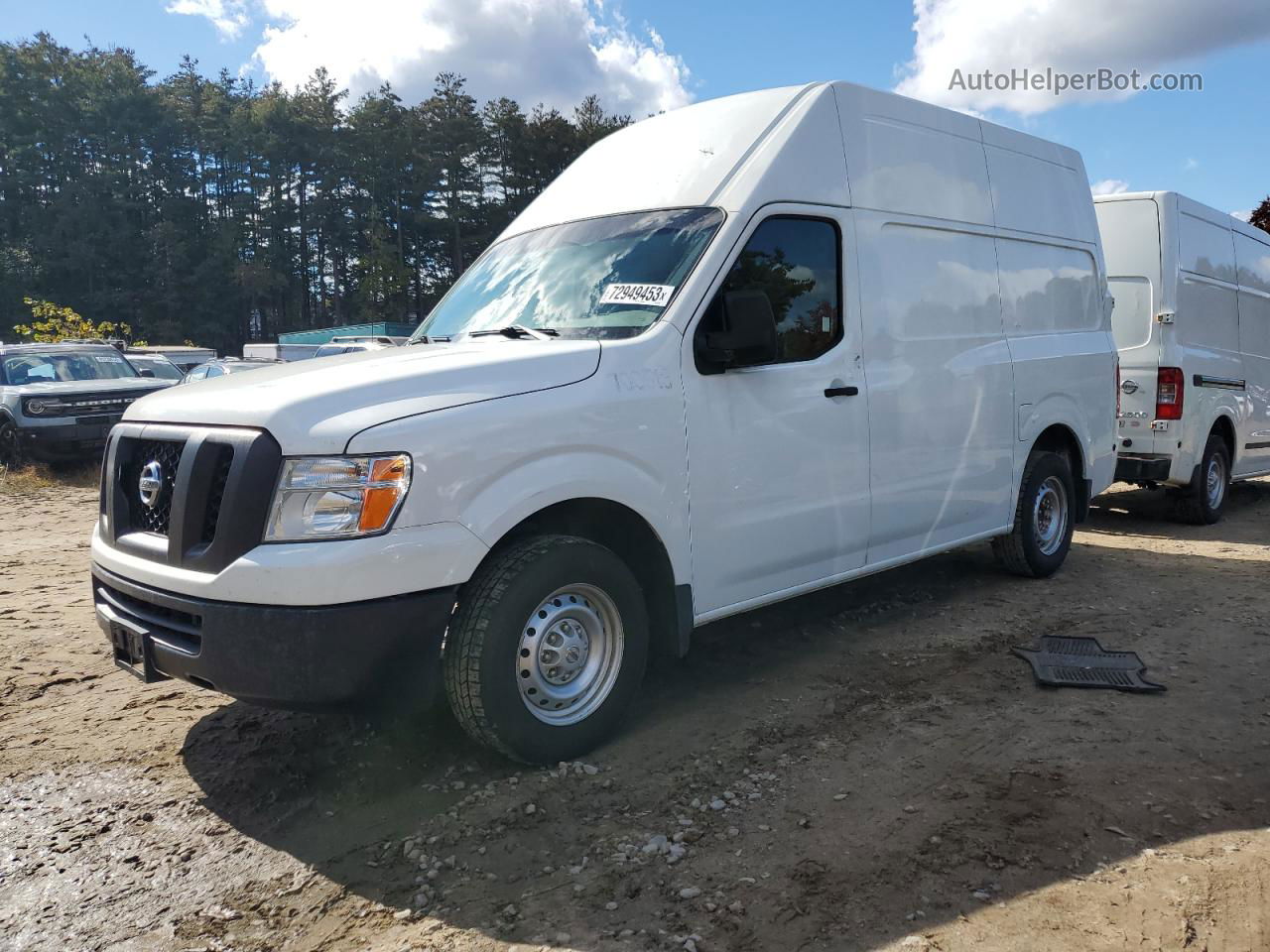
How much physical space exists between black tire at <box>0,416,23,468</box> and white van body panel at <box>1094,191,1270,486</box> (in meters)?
13.1

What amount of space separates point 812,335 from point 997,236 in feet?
6.75

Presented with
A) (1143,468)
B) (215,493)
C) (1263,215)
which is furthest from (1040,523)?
(1263,215)

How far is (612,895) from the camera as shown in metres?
2.83

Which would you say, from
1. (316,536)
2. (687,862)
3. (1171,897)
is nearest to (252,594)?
A: (316,536)

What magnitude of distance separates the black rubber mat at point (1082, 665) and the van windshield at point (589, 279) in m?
2.64

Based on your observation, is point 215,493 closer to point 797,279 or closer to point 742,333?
point 742,333

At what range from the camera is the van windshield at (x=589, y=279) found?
157 inches

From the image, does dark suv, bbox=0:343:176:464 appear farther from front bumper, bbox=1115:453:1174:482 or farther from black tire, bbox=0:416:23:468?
front bumper, bbox=1115:453:1174:482

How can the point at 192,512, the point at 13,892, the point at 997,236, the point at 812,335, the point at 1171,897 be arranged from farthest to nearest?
1. the point at 997,236
2. the point at 812,335
3. the point at 192,512
4. the point at 13,892
5. the point at 1171,897

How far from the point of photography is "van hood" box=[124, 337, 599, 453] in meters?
3.09

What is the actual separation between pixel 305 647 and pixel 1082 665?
379cm

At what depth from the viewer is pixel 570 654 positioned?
3652 millimetres

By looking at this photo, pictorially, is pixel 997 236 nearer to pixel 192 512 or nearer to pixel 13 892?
pixel 192 512

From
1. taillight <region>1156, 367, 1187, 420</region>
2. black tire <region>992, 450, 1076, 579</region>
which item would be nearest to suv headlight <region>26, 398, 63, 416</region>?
black tire <region>992, 450, 1076, 579</region>
